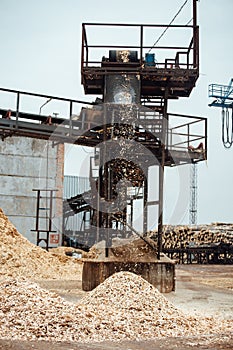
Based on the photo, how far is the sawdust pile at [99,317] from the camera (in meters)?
6.36

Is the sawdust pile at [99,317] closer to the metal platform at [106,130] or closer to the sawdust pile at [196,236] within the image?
the metal platform at [106,130]

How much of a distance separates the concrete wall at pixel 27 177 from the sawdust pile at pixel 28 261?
20.5 feet

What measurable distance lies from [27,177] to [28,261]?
1021 cm

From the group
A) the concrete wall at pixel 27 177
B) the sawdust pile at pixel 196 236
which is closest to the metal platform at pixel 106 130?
the concrete wall at pixel 27 177

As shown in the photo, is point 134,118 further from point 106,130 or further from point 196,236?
point 196,236

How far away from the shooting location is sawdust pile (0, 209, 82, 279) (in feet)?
53.3

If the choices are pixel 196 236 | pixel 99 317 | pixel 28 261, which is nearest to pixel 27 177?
pixel 28 261

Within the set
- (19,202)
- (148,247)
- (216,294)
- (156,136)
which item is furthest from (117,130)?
(19,202)

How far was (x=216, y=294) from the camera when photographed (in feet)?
40.0

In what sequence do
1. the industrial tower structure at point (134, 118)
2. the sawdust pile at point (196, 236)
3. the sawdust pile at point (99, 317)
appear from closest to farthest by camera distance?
the sawdust pile at point (99, 317)
the industrial tower structure at point (134, 118)
the sawdust pile at point (196, 236)

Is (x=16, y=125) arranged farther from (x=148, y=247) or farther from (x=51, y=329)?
(x=51, y=329)

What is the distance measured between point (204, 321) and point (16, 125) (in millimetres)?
7744

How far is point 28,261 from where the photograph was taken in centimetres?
1734

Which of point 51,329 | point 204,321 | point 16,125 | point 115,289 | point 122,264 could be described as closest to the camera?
point 51,329
